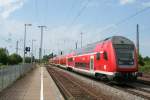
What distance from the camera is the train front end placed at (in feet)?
79.5

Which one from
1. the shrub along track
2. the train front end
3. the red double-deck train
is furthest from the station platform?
the train front end

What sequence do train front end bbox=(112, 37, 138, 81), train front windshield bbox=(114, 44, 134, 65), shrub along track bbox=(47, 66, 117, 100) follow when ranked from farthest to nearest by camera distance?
train front windshield bbox=(114, 44, 134, 65)
train front end bbox=(112, 37, 138, 81)
shrub along track bbox=(47, 66, 117, 100)

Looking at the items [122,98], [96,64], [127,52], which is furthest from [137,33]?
[122,98]

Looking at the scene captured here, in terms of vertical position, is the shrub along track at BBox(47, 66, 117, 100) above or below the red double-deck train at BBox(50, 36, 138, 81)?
below

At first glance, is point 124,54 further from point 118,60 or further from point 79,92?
point 79,92

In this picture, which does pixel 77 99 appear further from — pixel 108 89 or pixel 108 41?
pixel 108 41

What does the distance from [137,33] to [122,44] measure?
33776 millimetres

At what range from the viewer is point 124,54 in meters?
24.8

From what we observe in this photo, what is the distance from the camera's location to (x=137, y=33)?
58.5 metres

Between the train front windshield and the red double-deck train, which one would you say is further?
the train front windshield

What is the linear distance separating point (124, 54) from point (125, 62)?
2.02 feet

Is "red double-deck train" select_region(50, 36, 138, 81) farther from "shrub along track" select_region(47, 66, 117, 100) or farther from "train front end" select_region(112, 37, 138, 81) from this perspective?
"shrub along track" select_region(47, 66, 117, 100)

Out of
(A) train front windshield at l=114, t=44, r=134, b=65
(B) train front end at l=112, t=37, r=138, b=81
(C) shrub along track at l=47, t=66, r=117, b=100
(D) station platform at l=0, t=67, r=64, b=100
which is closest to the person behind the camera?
(D) station platform at l=0, t=67, r=64, b=100

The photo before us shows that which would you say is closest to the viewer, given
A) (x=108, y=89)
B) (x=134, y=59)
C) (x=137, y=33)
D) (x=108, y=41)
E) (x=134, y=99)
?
(x=134, y=99)
